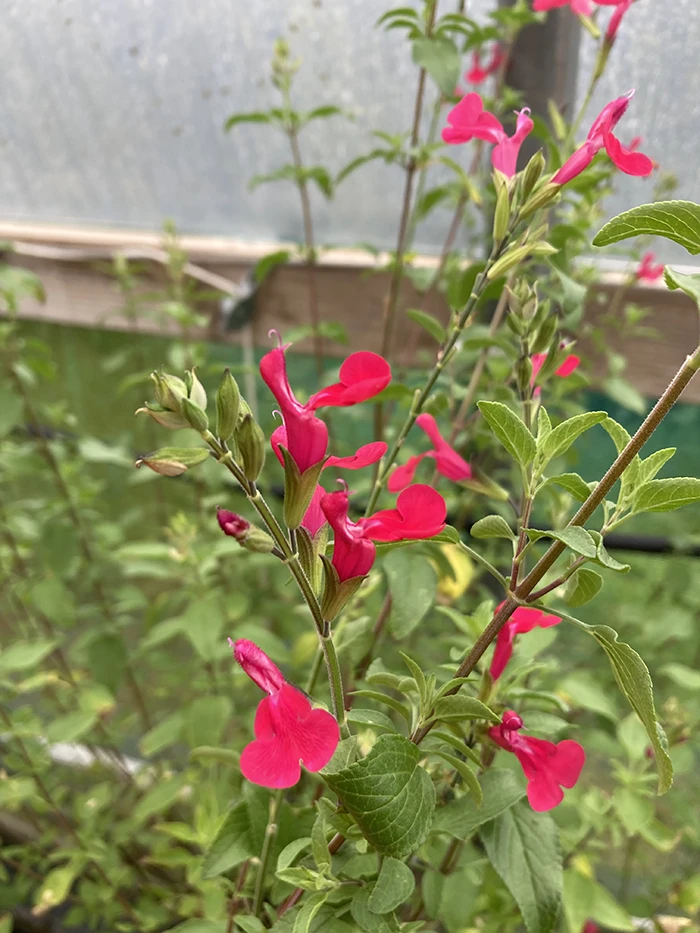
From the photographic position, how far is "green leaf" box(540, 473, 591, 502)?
274 millimetres

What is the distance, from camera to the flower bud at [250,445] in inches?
9.5

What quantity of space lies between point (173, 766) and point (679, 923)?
969 millimetres

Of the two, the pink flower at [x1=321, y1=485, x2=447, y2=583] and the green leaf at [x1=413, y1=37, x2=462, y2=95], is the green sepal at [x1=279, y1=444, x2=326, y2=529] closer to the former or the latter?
the pink flower at [x1=321, y1=485, x2=447, y2=583]

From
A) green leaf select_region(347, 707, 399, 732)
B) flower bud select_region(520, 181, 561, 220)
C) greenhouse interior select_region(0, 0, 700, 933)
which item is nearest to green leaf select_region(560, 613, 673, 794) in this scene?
greenhouse interior select_region(0, 0, 700, 933)

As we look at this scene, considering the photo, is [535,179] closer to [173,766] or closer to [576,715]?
[576,715]

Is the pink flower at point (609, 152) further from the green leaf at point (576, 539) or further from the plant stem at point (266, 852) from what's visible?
the plant stem at point (266, 852)

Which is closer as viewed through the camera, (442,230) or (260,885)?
(260,885)

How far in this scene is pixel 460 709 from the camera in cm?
28

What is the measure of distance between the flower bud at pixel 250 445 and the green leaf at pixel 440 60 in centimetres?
49

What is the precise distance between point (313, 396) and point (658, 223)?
14 centimetres

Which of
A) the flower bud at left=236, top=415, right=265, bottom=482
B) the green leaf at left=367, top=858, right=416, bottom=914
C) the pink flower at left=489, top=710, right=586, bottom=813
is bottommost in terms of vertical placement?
the green leaf at left=367, top=858, right=416, bottom=914

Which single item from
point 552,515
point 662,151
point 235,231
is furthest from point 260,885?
point 235,231

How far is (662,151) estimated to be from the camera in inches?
33.0

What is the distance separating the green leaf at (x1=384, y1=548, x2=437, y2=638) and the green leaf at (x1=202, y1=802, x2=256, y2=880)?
0.47 ft
